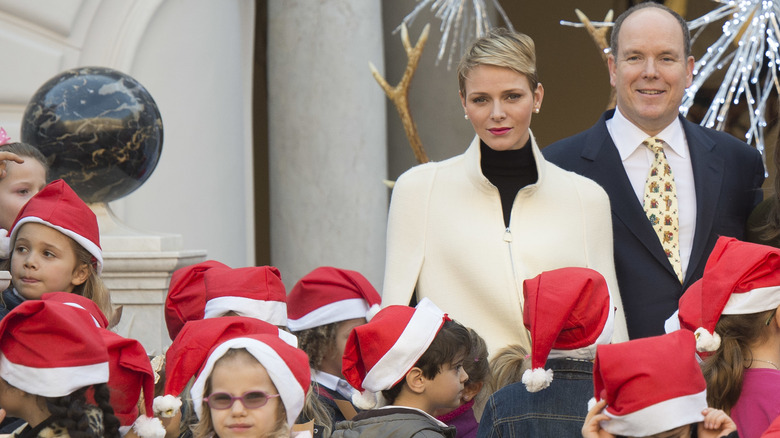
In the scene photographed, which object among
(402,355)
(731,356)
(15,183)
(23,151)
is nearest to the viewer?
(731,356)

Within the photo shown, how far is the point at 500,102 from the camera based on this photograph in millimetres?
3973

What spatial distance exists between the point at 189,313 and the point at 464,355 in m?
1.23

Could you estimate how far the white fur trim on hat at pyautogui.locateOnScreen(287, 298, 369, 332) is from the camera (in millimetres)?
4770

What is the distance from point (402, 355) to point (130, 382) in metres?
0.79

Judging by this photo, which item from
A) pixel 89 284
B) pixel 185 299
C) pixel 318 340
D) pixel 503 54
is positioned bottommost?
pixel 318 340

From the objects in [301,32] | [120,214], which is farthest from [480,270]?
[301,32]

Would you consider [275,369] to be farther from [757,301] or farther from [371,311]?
[371,311]

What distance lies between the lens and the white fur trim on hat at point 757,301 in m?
3.36

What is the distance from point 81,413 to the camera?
2.99m

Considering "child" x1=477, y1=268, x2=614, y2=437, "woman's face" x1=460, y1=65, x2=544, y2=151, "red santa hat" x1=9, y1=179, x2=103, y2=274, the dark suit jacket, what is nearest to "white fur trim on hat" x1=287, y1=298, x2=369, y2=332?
"red santa hat" x1=9, y1=179, x2=103, y2=274

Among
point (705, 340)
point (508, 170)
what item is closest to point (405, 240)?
point (508, 170)

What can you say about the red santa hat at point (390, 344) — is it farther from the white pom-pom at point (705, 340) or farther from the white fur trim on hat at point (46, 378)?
the white fur trim on hat at point (46, 378)

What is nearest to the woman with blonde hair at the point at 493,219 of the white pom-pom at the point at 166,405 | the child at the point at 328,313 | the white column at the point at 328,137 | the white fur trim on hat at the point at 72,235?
the child at the point at 328,313

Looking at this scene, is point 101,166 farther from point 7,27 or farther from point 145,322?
point 7,27
